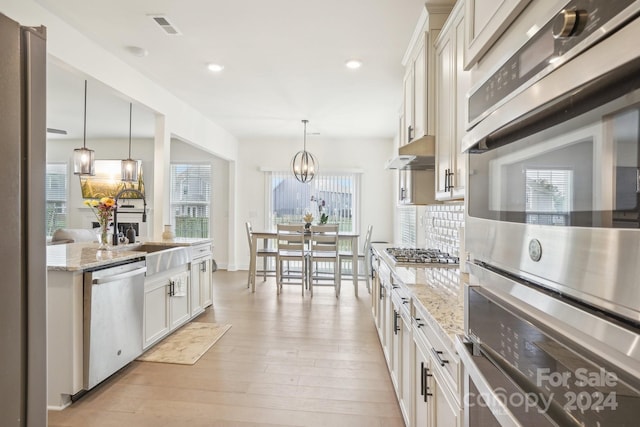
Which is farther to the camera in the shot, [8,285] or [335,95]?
[335,95]

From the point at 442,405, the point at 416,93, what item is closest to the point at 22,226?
the point at 442,405

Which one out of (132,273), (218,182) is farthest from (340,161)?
(132,273)

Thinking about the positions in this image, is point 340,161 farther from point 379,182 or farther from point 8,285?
point 8,285

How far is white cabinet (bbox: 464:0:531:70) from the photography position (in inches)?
26.9

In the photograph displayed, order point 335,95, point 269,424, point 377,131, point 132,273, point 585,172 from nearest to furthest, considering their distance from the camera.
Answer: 1. point 585,172
2. point 269,424
3. point 132,273
4. point 335,95
5. point 377,131

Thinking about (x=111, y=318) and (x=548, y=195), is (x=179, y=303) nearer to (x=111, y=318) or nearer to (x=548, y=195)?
(x=111, y=318)

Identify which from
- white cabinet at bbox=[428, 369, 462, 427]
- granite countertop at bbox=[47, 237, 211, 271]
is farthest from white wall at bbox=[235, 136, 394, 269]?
white cabinet at bbox=[428, 369, 462, 427]

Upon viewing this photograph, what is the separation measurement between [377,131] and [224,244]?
374 centimetres

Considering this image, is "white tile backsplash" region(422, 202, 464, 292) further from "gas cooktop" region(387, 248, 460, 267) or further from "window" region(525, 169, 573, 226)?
"window" region(525, 169, 573, 226)

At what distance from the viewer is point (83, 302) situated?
Answer: 2.27 m

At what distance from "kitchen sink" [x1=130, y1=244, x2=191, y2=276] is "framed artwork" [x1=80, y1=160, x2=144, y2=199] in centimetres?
354

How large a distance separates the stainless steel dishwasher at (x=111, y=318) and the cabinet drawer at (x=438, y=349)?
211cm

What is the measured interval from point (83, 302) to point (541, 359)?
8.61 feet

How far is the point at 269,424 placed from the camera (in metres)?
2.01
